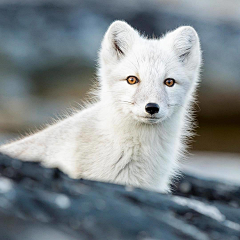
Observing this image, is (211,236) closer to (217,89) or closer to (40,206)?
(40,206)

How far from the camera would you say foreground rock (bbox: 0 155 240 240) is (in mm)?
1655

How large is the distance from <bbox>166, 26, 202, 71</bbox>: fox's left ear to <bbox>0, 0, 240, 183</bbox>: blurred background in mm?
4882

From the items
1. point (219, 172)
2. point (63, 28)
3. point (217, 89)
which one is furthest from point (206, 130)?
point (63, 28)

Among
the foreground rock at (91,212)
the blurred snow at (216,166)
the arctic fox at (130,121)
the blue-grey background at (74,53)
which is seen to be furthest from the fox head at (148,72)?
the blue-grey background at (74,53)

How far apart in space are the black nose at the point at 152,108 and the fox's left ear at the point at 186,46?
84cm

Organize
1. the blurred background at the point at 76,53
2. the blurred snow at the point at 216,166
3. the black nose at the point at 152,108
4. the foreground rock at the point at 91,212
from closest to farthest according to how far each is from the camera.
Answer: the foreground rock at the point at 91,212 → the black nose at the point at 152,108 → the blurred snow at the point at 216,166 → the blurred background at the point at 76,53

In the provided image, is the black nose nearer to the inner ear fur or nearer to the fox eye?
the fox eye

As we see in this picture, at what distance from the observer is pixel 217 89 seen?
9.25 metres

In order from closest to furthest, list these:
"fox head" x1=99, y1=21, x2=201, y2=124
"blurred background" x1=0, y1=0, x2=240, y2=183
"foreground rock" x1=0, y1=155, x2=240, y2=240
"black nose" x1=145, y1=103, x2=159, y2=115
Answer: "foreground rock" x1=0, y1=155, x2=240, y2=240 → "black nose" x1=145, y1=103, x2=159, y2=115 → "fox head" x1=99, y1=21, x2=201, y2=124 → "blurred background" x1=0, y1=0, x2=240, y2=183

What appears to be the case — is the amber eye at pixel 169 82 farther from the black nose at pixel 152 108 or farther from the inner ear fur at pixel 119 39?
the inner ear fur at pixel 119 39

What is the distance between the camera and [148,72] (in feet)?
11.7

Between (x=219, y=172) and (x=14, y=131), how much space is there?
15.6 ft

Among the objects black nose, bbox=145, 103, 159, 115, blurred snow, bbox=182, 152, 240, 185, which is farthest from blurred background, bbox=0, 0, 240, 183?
black nose, bbox=145, 103, 159, 115

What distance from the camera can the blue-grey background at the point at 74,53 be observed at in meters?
9.00
